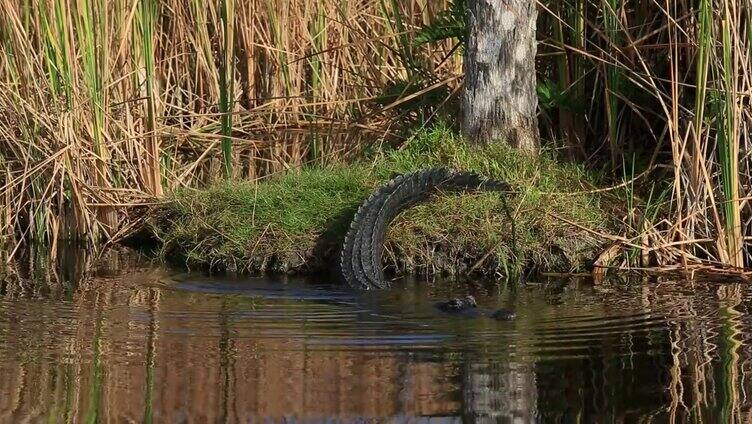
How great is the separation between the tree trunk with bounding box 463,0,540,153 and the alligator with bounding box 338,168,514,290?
58 centimetres

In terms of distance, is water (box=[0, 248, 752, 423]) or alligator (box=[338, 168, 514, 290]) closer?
water (box=[0, 248, 752, 423])

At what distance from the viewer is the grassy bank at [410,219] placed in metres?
7.19

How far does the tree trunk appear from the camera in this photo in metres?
7.77

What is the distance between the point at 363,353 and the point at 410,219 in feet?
7.94

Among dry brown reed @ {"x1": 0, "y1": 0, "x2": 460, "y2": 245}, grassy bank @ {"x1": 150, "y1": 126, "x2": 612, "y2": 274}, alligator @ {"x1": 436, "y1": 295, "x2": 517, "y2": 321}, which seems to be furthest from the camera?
dry brown reed @ {"x1": 0, "y1": 0, "x2": 460, "y2": 245}

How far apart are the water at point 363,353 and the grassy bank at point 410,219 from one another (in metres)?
0.36

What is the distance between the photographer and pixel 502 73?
25.7ft

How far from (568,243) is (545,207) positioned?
0.28 metres

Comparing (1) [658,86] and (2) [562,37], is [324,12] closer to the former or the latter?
(2) [562,37]

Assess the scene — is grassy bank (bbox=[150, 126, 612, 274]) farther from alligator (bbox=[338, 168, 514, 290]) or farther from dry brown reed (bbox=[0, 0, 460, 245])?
dry brown reed (bbox=[0, 0, 460, 245])

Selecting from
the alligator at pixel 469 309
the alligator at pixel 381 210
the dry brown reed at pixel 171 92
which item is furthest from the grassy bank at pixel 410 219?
the alligator at pixel 469 309

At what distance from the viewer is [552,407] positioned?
163 inches

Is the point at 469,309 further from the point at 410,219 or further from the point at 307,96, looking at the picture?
the point at 307,96

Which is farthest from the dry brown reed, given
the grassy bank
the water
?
the water
